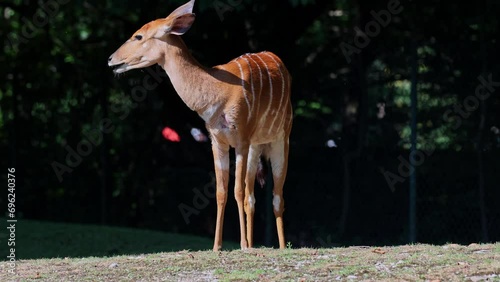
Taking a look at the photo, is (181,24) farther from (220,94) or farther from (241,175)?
(241,175)

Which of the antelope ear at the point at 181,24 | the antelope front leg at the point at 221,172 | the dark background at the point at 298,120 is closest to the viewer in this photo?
A: the antelope ear at the point at 181,24

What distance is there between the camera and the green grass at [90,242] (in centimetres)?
1082

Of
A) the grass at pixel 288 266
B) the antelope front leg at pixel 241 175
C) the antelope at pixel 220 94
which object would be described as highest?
the antelope at pixel 220 94

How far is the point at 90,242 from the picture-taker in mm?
11250

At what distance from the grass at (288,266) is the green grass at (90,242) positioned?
309cm

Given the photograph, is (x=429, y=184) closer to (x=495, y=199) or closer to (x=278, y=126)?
(x=495, y=199)

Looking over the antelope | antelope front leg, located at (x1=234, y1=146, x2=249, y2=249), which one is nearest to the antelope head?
the antelope

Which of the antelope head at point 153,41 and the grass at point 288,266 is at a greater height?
the antelope head at point 153,41

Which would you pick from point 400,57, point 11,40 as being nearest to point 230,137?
point 400,57

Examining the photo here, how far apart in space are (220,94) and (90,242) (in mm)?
3922

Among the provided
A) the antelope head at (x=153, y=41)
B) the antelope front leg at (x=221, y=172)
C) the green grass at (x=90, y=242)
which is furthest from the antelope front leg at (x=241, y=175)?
the green grass at (x=90, y=242)

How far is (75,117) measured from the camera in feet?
44.7

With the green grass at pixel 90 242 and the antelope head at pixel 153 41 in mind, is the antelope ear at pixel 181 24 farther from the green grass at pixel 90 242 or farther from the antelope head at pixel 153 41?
the green grass at pixel 90 242

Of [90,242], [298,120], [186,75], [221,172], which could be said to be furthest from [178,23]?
[298,120]
